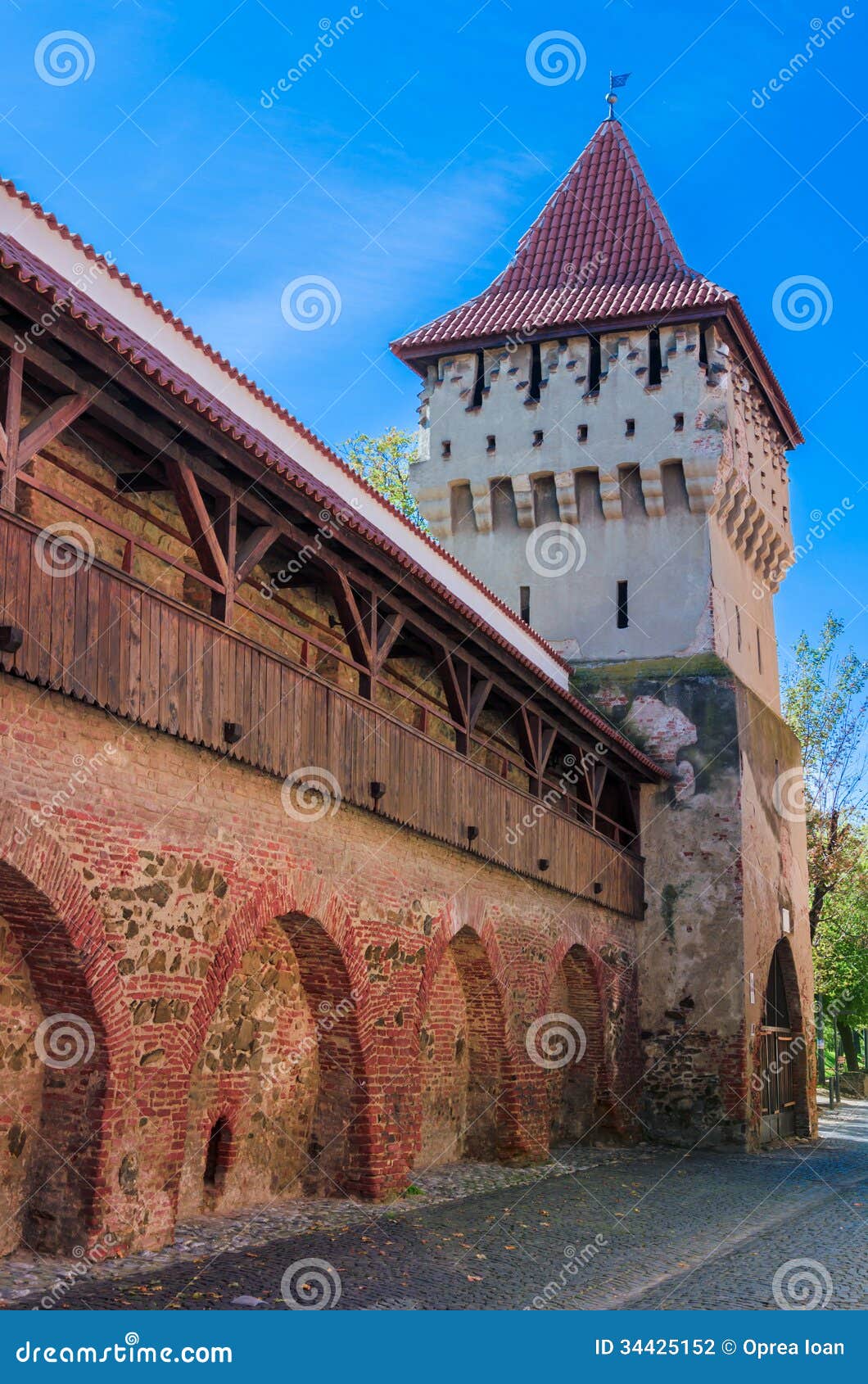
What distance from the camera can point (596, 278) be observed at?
77.0 feet

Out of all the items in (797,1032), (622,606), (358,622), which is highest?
(622,606)

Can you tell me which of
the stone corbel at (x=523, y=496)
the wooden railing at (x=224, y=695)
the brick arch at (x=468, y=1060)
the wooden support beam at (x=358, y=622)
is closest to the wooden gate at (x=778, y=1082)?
the brick arch at (x=468, y=1060)

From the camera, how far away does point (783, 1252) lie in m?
10.4

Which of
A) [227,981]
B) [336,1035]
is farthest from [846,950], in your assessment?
[227,981]

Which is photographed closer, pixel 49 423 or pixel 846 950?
pixel 49 423

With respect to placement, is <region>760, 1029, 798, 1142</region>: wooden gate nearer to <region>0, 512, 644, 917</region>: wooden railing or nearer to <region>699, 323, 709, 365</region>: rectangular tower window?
<region>0, 512, 644, 917</region>: wooden railing

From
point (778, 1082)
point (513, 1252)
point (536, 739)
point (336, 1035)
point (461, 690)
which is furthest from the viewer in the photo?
point (778, 1082)

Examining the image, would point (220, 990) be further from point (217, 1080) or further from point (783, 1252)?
point (783, 1252)

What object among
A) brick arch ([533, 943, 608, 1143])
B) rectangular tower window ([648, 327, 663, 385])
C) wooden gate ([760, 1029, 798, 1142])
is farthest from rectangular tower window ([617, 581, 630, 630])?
wooden gate ([760, 1029, 798, 1142])

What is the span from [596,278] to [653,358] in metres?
2.32

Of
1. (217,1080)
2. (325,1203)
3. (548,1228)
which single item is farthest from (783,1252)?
(217,1080)

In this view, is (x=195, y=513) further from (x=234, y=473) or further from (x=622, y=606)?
(x=622, y=606)

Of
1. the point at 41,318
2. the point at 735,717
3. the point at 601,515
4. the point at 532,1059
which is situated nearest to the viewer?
the point at 41,318

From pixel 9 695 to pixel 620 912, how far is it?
521 inches
